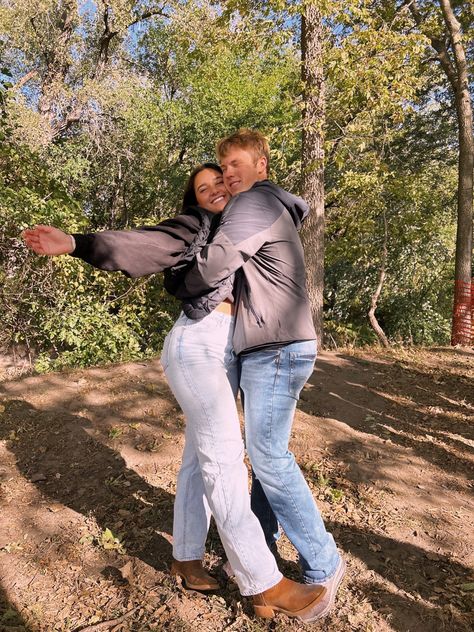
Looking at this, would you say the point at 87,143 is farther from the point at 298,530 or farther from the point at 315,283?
the point at 298,530

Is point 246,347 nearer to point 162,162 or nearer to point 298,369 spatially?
point 298,369

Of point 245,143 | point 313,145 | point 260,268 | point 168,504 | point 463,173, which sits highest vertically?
point 463,173

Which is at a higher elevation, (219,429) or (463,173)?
(463,173)

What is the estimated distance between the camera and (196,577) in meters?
2.38

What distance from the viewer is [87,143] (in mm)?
14281

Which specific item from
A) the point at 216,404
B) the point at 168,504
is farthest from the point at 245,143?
the point at 168,504

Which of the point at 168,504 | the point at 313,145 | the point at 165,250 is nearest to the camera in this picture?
the point at 165,250

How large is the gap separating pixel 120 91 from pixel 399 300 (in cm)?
990

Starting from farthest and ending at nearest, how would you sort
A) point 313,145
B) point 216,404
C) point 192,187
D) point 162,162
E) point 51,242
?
point 162,162 → point 313,145 → point 192,187 → point 216,404 → point 51,242

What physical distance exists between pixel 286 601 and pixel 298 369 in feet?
3.28

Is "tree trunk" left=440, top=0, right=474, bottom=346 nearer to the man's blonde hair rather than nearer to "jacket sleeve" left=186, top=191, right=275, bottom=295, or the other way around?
the man's blonde hair

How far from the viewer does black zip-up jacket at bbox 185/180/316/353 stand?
186 cm

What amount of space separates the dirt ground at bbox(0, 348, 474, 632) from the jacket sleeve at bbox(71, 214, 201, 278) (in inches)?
61.8

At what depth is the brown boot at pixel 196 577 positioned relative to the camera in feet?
7.79
